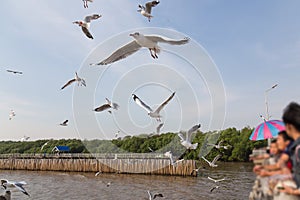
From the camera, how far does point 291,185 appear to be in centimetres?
230

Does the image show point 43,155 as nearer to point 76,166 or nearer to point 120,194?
point 76,166

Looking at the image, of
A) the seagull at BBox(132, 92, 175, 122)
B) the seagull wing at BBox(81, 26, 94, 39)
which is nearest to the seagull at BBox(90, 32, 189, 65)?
the seagull wing at BBox(81, 26, 94, 39)

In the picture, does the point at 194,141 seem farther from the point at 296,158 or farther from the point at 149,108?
the point at 296,158

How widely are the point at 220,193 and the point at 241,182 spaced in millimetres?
5257

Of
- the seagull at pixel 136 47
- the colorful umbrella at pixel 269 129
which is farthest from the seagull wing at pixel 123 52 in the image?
the colorful umbrella at pixel 269 129

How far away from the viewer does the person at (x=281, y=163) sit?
228 centimetres

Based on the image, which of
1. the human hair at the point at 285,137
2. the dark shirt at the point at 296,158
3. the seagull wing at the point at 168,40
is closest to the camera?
the dark shirt at the point at 296,158

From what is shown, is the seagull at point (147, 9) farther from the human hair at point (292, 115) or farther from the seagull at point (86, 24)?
the human hair at point (292, 115)

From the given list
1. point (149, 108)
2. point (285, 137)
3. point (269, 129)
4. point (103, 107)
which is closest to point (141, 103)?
point (149, 108)

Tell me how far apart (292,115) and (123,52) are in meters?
6.12

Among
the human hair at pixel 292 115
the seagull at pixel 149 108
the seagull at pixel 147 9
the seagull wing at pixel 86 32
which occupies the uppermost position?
the seagull at pixel 147 9

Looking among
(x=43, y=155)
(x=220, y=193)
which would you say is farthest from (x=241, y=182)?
(x=43, y=155)

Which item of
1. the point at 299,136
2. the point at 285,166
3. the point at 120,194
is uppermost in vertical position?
the point at 299,136

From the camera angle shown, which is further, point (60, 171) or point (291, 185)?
point (60, 171)
